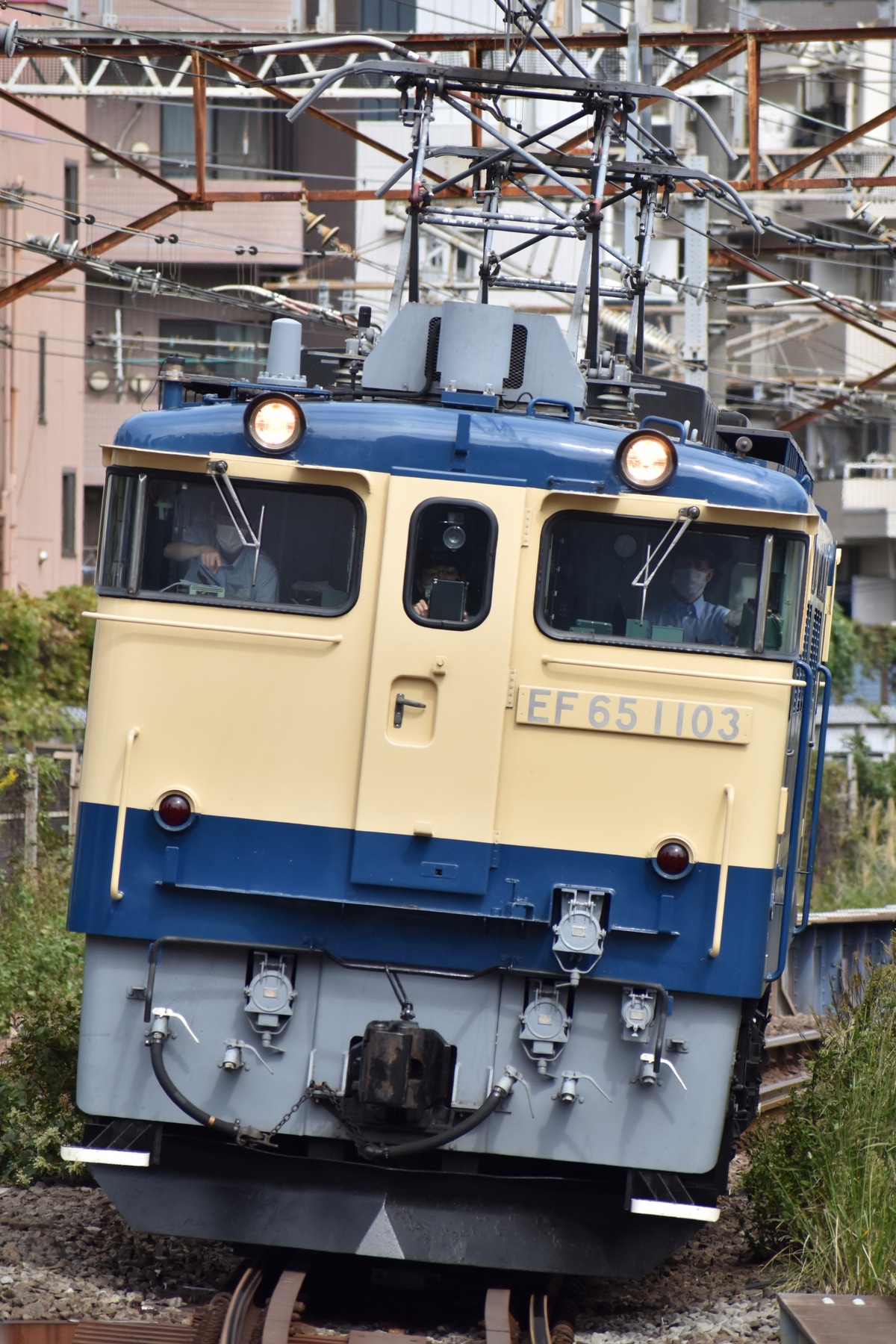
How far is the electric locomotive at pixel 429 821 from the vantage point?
641 cm

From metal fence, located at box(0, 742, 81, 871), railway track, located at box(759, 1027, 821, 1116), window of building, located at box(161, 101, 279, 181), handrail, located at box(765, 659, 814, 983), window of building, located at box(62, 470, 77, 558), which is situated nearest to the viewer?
handrail, located at box(765, 659, 814, 983)

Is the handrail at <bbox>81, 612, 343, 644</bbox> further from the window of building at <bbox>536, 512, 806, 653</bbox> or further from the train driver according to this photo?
the window of building at <bbox>536, 512, 806, 653</bbox>

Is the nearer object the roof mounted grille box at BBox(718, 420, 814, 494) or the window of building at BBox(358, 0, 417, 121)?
the roof mounted grille box at BBox(718, 420, 814, 494)

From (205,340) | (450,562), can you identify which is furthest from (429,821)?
(205,340)

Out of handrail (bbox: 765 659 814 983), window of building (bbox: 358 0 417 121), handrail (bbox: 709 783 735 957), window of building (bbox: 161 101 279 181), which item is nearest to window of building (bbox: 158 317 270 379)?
window of building (bbox: 161 101 279 181)

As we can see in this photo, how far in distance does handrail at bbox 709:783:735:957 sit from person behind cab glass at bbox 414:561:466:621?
3.95 feet

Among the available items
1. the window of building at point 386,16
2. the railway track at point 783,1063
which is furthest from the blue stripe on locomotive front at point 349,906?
the window of building at point 386,16

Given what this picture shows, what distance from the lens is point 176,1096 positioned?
6.31 m

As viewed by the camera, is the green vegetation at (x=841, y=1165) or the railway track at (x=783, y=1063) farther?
the railway track at (x=783, y=1063)

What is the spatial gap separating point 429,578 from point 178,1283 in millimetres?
3014

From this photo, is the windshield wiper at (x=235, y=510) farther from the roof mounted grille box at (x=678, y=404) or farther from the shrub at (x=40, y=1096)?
the shrub at (x=40, y=1096)

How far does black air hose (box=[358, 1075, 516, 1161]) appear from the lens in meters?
6.27

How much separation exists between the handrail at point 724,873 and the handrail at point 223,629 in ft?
5.20

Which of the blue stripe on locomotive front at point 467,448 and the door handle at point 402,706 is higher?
the blue stripe on locomotive front at point 467,448
